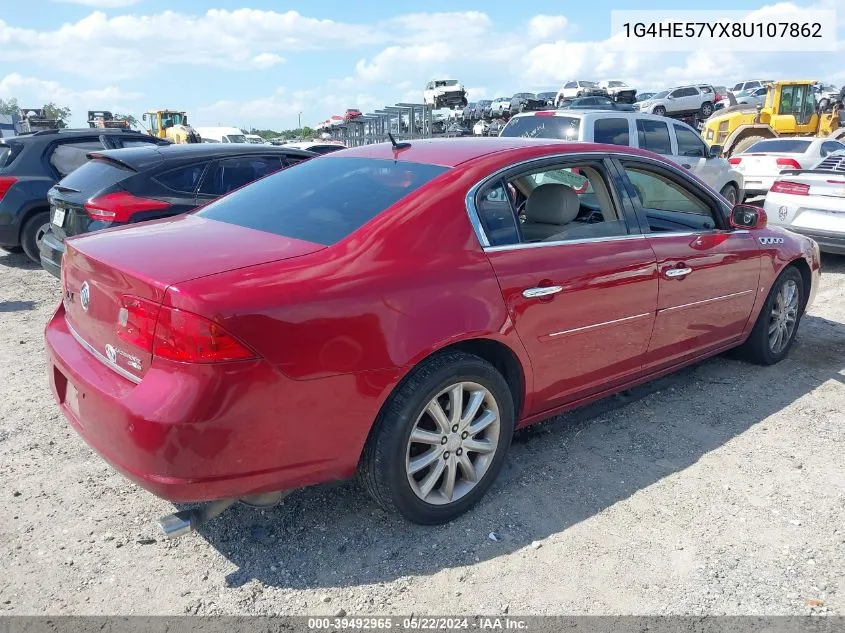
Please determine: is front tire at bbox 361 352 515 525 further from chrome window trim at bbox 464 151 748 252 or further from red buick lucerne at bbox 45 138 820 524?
chrome window trim at bbox 464 151 748 252

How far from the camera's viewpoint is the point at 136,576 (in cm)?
256

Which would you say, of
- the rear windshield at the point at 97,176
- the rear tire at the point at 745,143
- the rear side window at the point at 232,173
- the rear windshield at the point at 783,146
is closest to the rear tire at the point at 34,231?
Answer: the rear windshield at the point at 97,176

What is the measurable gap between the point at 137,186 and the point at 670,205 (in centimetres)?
423

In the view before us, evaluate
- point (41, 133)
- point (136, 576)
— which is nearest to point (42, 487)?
point (136, 576)

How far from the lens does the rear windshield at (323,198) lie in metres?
2.84

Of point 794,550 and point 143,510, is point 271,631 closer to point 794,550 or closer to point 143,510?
point 143,510

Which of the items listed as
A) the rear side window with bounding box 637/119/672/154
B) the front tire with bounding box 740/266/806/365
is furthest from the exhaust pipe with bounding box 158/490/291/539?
the rear side window with bounding box 637/119/672/154

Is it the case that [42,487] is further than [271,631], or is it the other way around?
[42,487]

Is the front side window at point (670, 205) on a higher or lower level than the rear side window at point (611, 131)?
lower

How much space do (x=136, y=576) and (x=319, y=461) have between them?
0.85 meters

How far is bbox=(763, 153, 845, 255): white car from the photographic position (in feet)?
25.2

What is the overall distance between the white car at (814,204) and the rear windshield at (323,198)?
653cm

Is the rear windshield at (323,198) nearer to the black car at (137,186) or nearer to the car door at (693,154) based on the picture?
the black car at (137,186)

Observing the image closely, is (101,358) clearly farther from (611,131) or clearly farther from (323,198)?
(611,131)
